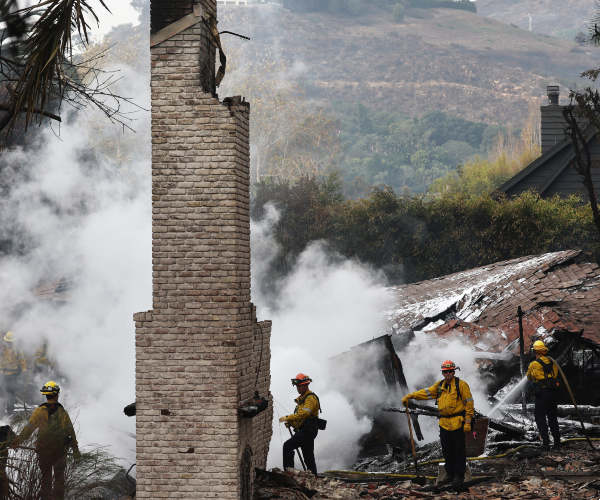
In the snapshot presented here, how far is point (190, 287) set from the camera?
6.52m

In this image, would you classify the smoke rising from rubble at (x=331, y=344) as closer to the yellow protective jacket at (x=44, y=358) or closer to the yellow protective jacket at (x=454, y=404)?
the yellow protective jacket at (x=454, y=404)

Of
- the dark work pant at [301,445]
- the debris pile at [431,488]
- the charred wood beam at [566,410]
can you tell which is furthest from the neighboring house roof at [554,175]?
the dark work pant at [301,445]

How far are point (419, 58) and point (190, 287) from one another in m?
131

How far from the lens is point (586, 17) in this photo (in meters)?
167

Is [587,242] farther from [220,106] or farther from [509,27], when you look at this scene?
[509,27]

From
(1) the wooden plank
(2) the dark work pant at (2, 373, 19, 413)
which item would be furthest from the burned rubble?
(2) the dark work pant at (2, 373, 19, 413)

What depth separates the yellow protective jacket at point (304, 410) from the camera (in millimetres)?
7762

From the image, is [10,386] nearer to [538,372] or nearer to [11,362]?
[11,362]

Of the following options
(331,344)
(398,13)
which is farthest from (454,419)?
(398,13)

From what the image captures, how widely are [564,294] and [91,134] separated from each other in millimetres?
40321

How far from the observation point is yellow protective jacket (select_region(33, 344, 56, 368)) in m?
Result: 14.1

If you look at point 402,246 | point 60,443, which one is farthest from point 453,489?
point 402,246

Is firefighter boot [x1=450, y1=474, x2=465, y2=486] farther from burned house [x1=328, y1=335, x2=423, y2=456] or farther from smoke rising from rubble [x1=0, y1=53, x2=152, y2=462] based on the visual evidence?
smoke rising from rubble [x1=0, y1=53, x2=152, y2=462]

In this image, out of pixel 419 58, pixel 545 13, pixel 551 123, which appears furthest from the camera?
pixel 545 13
